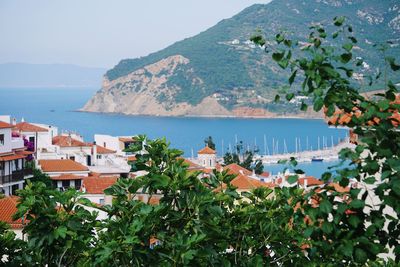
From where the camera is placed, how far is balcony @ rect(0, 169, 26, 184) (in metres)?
27.8

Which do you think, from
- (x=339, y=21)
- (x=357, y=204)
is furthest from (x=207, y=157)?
(x=357, y=204)

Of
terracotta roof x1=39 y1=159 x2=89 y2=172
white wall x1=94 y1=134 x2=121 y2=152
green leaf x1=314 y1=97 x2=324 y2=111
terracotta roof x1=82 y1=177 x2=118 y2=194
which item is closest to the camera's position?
green leaf x1=314 y1=97 x2=324 y2=111

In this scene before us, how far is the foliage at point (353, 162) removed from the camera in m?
3.56

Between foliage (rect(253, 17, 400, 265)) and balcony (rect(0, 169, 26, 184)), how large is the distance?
81.3 feet

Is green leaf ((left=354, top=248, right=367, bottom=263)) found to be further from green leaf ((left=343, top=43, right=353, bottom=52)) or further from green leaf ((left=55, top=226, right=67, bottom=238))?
green leaf ((left=55, top=226, right=67, bottom=238))

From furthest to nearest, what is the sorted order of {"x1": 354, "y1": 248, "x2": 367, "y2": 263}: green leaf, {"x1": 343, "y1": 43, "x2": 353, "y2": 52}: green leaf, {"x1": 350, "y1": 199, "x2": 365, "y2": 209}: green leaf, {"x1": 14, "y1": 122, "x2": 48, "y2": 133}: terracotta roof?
{"x1": 14, "y1": 122, "x2": 48, "y2": 133}: terracotta roof → {"x1": 343, "y1": 43, "x2": 353, "y2": 52}: green leaf → {"x1": 354, "y1": 248, "x2": 367, "y2": 263}: green leaf → {"x1": 350, "y1": 199, "x2": 365, "y2": 209}: green leaf

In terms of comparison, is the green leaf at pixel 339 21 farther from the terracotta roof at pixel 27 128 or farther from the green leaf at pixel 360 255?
the terracotta roof at pixel 27 128

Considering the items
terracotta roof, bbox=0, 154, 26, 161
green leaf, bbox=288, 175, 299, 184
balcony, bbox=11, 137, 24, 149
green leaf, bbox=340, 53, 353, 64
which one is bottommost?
terracotta roof, bbox=0, 154, 26, 161

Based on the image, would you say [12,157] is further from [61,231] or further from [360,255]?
[360,255]

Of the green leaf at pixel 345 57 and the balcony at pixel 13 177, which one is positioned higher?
the green leaf at pixel 345 57

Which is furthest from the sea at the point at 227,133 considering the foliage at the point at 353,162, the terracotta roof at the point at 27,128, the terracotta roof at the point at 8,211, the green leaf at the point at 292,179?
the green leaf at the point at 292,179

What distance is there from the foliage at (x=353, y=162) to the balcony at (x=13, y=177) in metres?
24.8

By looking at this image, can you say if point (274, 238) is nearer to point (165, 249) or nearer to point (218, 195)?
point (218, 195)

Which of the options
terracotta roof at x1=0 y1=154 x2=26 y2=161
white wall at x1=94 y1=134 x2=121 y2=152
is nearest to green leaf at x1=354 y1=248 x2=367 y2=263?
terracotta roof at x1=0 y1=154 x2=26 y2=161
